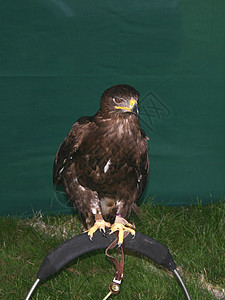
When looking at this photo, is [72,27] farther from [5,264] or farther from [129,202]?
[5,264]

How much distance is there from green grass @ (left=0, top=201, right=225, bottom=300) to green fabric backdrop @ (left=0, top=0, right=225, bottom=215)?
1.00 ft

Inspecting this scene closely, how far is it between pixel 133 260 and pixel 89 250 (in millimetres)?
1118

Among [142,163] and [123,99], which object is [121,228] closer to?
[142,163]

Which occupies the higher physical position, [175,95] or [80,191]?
[175,95]

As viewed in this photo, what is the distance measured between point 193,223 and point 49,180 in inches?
55.9

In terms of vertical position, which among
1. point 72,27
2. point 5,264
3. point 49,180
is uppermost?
point 72,27

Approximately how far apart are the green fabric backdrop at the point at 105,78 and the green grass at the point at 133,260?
306mm

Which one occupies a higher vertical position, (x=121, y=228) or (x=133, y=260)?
(x=121, y=228)

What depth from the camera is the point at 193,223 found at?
364cm

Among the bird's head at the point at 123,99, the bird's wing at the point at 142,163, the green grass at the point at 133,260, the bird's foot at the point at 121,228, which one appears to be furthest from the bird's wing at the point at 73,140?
the green grass at the point at 133,260

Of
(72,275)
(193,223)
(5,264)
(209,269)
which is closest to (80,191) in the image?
(72,275)

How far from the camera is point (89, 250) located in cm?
205

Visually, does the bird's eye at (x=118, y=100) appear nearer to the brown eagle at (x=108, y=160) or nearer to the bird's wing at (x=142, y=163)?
the brown eagle at (x=108, y=160)

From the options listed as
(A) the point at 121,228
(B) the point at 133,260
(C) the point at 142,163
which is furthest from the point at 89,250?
(B) the point at 133,260
